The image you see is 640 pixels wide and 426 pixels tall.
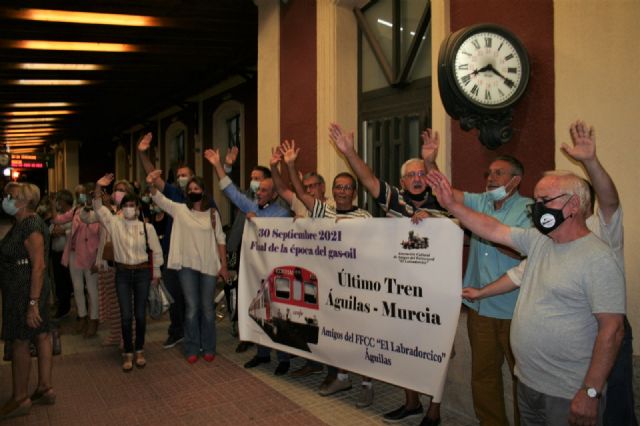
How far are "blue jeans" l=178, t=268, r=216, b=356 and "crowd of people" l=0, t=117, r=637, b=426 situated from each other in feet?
0.05

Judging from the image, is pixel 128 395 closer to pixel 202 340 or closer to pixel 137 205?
pixel 202 340

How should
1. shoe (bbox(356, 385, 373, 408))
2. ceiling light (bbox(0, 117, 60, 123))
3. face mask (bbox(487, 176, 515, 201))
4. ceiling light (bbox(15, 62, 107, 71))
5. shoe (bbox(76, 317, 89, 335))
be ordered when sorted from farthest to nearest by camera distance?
ceiling light (bbox(0, 117, 60, 123)), ceiling light (bbox(15, 62, 107, 71)), shoe (bbox(76, 317, 89, 335)), shoe (bbox(356, 385, 373, 408)), face mask (bbox(487, 176, 515, 201))

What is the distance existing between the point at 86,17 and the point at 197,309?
5099 millimetres

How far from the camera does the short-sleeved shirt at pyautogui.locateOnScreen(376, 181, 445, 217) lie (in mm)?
4250

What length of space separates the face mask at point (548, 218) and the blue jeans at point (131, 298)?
450cm

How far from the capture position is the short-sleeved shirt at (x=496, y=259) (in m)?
3.64

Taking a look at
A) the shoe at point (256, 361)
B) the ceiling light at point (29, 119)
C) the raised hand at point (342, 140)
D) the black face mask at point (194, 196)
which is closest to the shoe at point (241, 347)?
the shoe at point (256, 361)

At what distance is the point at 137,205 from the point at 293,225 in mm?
2080

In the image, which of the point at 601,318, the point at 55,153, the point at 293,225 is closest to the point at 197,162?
the point at 293,225

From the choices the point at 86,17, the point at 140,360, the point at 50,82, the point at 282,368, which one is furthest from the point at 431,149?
the point at 50,82

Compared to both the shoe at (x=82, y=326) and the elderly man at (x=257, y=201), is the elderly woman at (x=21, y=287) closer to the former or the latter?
the elderly man at (x=257, y=201)

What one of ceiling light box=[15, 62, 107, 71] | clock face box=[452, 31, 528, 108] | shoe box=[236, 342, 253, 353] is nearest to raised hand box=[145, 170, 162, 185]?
shoe box=[236, 342, 253, 353]

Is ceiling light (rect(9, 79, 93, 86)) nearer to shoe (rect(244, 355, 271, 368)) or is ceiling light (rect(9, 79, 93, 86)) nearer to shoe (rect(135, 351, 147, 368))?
shoe (rect(135, 351, 147, 368))

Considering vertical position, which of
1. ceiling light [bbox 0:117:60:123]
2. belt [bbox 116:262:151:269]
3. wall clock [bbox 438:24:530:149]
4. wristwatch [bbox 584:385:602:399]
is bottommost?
wristwatch [bbox 584:385:602:399]
